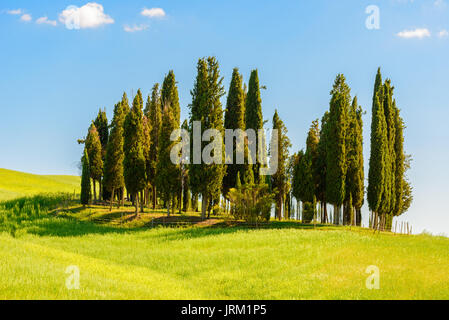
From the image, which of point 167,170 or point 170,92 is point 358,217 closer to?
point 167,170

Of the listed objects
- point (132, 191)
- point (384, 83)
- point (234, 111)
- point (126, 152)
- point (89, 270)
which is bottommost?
point (89, 270)

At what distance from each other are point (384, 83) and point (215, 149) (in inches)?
984

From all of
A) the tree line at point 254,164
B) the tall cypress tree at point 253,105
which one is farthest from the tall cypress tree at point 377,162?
the tall cypress tree at point 253,105

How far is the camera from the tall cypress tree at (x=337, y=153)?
39250 mm

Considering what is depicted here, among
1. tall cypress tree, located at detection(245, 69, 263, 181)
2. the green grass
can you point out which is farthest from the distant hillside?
tall cypress tree, located at detection(245, 69, 263, 181)

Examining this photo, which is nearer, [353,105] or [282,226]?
[282,226]

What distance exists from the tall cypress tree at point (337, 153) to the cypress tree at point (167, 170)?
15.1 metres

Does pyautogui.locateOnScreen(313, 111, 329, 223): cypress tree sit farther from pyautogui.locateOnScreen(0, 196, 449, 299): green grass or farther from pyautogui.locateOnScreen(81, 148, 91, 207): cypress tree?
pyautogui.locateOnScreen(81, 148, 91, 207): cypress tree

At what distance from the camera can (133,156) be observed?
39.4 meters
